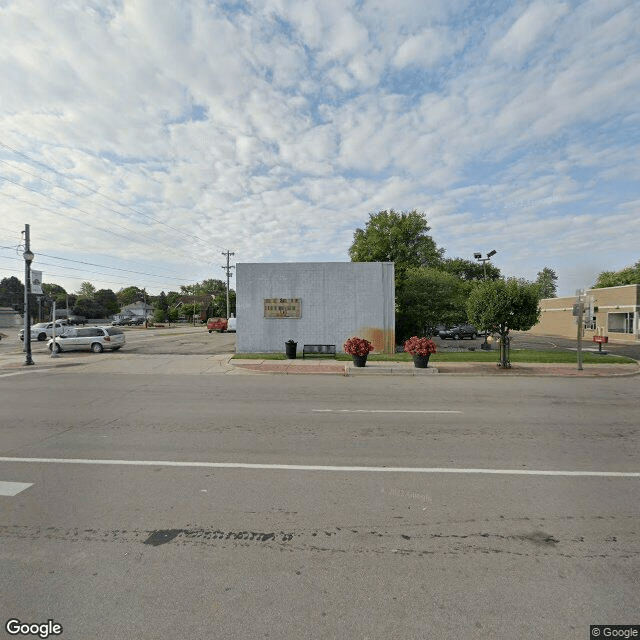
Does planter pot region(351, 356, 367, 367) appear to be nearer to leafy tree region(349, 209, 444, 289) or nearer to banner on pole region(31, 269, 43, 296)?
banner on pole region(31, 269, 43, 296)

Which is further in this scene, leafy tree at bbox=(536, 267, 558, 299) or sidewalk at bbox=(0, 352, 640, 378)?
leafy tree at bbox=(536, 267, 558, 299)

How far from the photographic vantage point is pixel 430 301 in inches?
941

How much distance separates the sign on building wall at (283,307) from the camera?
21109mm

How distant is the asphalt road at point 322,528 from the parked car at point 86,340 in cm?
1808

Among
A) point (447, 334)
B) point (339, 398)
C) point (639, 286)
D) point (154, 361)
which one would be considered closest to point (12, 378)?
point (154, 361)

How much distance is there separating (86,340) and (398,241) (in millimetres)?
32092

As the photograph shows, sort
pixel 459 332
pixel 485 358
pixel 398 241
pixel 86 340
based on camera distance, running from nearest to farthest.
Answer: pixel 485 358, pixel 86 340, pixel 459 332, pixel 398 241

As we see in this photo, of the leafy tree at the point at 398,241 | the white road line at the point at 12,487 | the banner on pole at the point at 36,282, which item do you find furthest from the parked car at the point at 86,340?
the leafy tree at the point at 398,241

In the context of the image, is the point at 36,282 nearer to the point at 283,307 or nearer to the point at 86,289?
the point at 283,307

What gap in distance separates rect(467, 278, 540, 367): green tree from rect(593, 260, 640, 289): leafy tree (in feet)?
205

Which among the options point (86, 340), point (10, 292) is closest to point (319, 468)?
point (86, 340)

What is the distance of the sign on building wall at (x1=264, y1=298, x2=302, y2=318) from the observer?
21.1m

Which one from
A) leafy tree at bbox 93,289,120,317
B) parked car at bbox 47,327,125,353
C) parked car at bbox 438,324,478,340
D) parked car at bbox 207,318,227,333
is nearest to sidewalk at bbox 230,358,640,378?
parked car at bbox 47,327,125,353

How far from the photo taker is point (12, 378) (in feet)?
48.2
